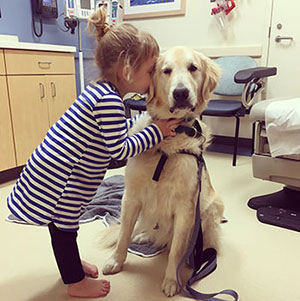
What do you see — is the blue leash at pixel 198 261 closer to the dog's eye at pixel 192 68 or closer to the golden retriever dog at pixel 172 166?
the golden retriever dog at pixel 172 166

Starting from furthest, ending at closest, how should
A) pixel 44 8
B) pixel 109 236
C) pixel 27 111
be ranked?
1. pixel 44 8
2. pixel 27 111
3. pixel 109 236

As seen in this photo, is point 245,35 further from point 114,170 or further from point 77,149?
point 77,149

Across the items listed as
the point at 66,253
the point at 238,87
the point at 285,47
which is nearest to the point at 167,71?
the point at 66,253

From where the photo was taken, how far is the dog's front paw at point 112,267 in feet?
4.19

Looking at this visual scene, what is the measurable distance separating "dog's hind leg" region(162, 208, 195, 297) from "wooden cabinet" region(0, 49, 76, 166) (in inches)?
60.8

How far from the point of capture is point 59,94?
2557mm

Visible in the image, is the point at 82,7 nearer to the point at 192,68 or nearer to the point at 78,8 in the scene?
the point at 78,8

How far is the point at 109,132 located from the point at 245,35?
2461 mm

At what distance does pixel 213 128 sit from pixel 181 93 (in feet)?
7.61

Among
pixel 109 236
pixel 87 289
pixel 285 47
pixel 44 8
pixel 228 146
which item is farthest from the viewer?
pixel 228 146

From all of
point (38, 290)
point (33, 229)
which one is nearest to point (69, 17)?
point (33, 229)

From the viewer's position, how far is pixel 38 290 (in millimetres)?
1188

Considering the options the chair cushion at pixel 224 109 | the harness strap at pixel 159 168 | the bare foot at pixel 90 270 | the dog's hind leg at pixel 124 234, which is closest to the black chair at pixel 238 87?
the chair cushion at pixel 224 109

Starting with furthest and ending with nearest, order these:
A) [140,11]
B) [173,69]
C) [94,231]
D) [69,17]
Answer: [140,11], [69,17], [94,231], [173,69]
